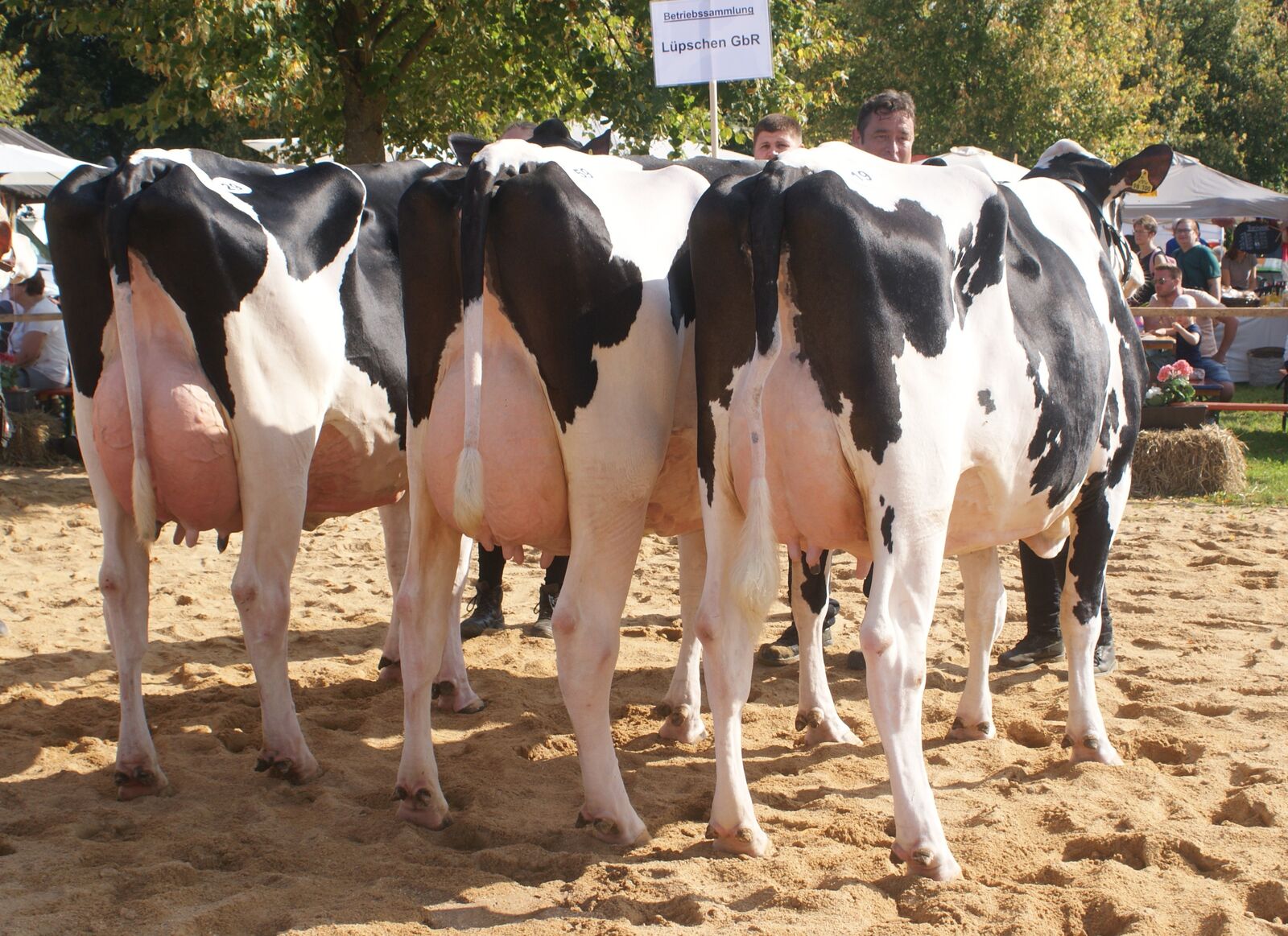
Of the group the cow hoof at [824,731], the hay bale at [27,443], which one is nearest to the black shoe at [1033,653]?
the cow hoof at [824,731]

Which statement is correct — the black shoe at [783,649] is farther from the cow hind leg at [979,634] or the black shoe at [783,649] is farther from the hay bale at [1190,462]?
the hay bale at [1190,462]

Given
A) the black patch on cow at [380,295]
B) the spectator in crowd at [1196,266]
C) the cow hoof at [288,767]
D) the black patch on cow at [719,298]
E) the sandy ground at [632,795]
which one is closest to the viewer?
the sandy ground at [632,795]

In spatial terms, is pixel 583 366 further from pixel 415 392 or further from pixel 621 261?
pixel 415 392

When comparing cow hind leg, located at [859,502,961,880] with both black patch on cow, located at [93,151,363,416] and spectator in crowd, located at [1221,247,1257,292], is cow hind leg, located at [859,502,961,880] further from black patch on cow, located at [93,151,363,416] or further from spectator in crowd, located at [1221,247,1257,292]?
spectator in crowd, located at [1221,247,1257,292]

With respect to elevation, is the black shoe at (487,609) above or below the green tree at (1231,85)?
below

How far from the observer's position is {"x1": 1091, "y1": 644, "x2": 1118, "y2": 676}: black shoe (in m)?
5.50

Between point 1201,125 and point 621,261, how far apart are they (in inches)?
1360

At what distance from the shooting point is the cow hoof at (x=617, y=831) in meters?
3.74

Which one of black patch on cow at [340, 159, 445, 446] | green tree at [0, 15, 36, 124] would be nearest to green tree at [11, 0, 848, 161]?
black patch on cow at [340, 159, 445, 446]

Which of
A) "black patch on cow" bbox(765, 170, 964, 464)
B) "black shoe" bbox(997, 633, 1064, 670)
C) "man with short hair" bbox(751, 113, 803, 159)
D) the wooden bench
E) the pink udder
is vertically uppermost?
"man with short hair" bbox(751, 113, 803, 159)

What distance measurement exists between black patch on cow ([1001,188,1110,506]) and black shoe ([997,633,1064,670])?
1766mm

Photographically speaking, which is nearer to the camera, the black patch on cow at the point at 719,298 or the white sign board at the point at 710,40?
the black patch on cow at the point at 719,298

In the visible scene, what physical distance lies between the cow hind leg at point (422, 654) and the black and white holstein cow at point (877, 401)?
3.15ft

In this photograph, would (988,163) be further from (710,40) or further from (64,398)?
(64,398)
